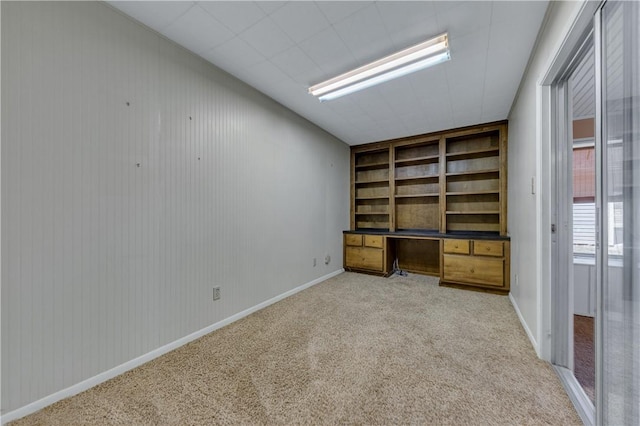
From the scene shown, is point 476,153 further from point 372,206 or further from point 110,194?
point 110,194

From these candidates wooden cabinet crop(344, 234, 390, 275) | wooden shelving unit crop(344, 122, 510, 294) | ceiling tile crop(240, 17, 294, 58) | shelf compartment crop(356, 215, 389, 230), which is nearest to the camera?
ceiling tile crop(240, 17, 294, 58)

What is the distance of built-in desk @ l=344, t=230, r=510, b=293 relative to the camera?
3.24 m

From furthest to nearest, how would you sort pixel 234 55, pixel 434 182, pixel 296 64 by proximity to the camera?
pixel 434 182 < pixel 296 64 < pixel 234 55

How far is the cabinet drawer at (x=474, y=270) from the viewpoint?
3.22 meters

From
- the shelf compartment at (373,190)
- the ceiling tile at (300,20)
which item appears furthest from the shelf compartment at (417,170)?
the ceiling tile at (300,20)

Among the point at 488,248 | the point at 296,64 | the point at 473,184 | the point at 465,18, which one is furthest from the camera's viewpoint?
the point at 473,184

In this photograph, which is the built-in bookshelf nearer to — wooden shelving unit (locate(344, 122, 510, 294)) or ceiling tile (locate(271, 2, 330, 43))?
wooden shelving unit (locate(344, 122, 510, 294))

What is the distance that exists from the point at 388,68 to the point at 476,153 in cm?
249

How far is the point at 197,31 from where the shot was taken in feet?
6.07

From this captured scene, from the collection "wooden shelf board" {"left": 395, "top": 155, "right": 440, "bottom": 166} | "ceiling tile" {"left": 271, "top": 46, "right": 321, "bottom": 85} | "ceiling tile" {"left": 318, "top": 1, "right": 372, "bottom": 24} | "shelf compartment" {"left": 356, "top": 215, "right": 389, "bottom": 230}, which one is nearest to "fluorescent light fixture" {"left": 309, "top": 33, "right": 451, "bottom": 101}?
"ceiling tile" {"left": 271, "top": 46, "right": 321, "bottom": 85}

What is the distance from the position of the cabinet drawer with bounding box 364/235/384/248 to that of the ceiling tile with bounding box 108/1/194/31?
3.63 meters

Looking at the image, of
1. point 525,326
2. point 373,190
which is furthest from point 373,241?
point 525,326

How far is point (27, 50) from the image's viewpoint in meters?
1.33

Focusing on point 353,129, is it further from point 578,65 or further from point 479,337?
point 479,337
